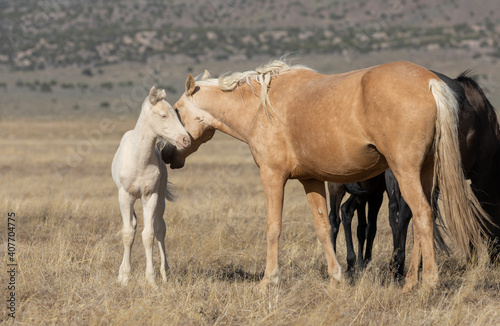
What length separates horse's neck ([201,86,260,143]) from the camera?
20.5 ft

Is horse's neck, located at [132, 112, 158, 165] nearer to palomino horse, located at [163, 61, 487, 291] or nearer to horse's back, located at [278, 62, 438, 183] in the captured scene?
palomino horse, located at [163, 61, 487, 291]

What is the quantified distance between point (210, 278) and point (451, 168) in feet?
7.57

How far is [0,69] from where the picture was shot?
53656 mm

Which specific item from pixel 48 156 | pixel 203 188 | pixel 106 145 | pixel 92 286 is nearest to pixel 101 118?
pixel 106 145

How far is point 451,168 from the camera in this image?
5234 millimetres

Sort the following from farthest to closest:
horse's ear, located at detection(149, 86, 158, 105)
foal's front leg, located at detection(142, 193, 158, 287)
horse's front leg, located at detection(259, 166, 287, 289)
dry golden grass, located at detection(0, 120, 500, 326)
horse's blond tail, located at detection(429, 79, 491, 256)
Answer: foal's front leg, located at detection(142, 193, 158, 287), horse's ear, located at detection(149, 86, 158, 105), horse's front leg, located at detection(259, 166, 287, 289), horse's blond tail, located at detection(429, 79, 491, 256), dry golden grass, located at detection(0, 120, 500, 326)

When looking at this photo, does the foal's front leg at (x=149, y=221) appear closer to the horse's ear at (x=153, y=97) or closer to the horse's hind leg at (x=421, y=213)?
the horse's ear at (x=153, y=97)

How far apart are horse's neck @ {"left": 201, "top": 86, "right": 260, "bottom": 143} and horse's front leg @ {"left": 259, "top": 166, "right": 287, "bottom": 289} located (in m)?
0.53

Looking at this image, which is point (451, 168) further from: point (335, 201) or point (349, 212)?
point (349, 212)

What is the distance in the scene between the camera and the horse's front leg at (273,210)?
19.4 ft

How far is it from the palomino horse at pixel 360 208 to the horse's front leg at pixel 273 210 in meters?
1.47

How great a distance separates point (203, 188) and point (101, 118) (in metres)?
25.7

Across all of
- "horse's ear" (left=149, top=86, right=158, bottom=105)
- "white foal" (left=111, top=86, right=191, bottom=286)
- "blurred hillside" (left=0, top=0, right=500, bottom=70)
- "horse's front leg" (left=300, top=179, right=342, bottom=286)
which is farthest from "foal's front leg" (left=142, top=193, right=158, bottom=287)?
"blurred hillside" (left=0, top=0, right=500, bottom=70)

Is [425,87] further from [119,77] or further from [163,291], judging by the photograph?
[119,77]
